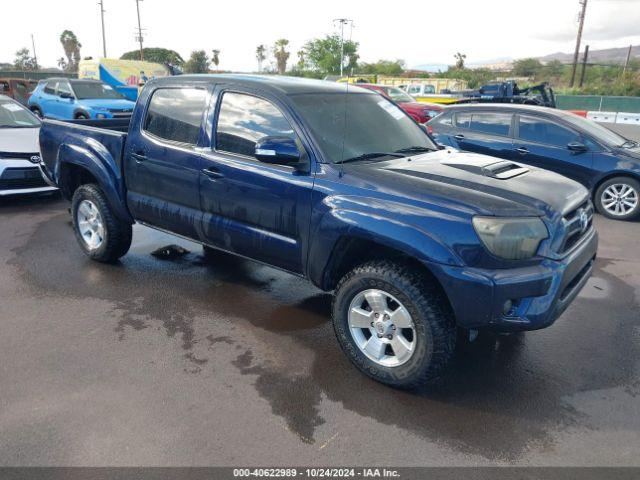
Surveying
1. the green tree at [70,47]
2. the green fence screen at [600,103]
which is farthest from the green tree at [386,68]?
the green tree at [70,47]

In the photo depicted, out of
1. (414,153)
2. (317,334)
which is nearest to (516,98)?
(414,153)

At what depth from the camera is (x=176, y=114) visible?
14.5 feet

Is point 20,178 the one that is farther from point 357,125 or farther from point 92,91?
point 92,91

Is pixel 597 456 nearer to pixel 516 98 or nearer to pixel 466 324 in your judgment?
pixel 466 324

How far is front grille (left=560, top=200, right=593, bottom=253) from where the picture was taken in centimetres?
319

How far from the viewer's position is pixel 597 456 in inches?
106

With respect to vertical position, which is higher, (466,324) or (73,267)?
(466,324)

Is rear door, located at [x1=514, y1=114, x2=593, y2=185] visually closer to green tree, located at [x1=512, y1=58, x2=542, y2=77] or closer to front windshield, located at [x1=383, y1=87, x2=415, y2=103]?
front windshield, located at [x1=383, y1=87, x2=415, y2=103]

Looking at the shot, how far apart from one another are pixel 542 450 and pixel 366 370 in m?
1.08

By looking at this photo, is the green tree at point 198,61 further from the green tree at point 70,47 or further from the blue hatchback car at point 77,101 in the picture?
the blue hatchback car at point 77,101

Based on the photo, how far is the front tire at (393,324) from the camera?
3021 mm

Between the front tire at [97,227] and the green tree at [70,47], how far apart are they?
98.4m

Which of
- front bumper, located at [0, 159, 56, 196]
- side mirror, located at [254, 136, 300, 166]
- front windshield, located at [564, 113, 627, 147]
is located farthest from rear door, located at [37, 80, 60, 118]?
side mirror, located at [254, 136, 300, 166]

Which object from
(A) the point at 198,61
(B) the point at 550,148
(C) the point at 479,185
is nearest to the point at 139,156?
(C) the point at 479,185
